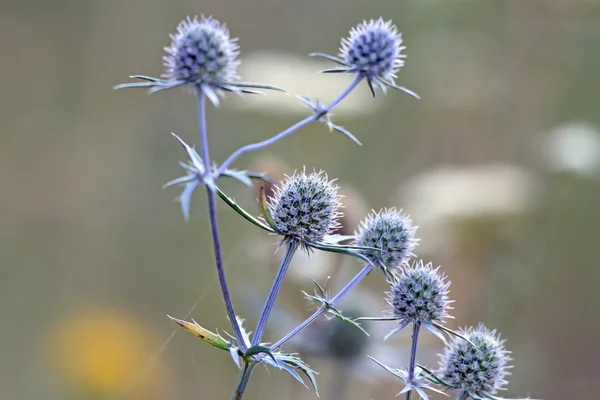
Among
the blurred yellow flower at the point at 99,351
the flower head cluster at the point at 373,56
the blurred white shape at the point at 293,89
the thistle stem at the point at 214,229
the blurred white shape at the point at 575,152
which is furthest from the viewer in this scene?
the blurred yellow flower at the point at 99,351

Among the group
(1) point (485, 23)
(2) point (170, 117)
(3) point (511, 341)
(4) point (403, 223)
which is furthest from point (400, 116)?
(4) point (403, 223)

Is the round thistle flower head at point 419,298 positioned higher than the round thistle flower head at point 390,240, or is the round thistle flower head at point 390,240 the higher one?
the round thistle flower head at point 390,240

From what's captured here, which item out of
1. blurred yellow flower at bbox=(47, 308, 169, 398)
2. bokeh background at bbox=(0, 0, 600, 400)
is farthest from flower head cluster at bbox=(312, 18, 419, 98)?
blurred yellow flower at bbox=(47, 308, 169, 398)

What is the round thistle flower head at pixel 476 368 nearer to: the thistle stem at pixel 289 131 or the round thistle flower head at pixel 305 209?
the round thistle flower head at pixel 305 209

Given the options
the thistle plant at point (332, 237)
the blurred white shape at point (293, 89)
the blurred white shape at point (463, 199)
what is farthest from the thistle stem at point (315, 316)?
the blurred white shape at point (463, 199)

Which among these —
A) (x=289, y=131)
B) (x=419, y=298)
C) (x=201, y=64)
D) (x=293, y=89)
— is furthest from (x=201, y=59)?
(x=293, y=89)

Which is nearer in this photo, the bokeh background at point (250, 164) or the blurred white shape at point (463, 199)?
the blurred white shape at point (463, 199)
